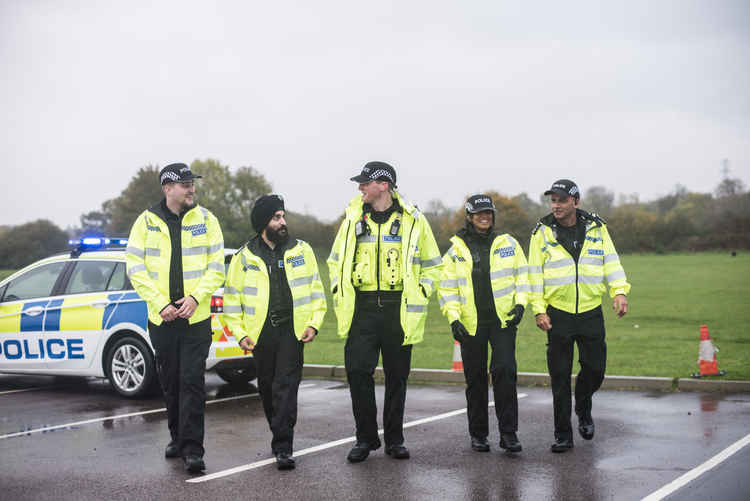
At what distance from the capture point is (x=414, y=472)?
19.7 ft

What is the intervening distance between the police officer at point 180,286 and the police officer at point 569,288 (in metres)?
2.53

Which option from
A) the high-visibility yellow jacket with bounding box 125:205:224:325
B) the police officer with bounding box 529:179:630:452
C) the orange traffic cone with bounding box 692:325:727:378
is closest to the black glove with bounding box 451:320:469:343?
the police officer with bounding box 529:179:630:452

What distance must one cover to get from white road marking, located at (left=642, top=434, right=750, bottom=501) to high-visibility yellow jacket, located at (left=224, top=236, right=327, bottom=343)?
2573mm

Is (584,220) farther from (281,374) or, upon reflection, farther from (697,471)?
(281,374)

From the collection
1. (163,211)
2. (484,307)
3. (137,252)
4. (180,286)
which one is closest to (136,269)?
(137,252)

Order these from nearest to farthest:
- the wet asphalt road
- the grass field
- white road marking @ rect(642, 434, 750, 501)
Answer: white road marking @ rect(642, 434, 750, 501) < the wet asphalt road < the grass field

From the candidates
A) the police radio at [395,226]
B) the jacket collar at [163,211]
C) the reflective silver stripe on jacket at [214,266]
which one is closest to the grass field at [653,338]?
the police radio at [395,226]

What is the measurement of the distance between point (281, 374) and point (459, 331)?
1.43m

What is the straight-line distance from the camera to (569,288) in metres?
6.66

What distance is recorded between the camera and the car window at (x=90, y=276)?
9.95 m

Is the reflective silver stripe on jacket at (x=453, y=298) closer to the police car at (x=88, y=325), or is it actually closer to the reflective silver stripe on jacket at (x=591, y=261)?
the reflective silver stripe on jacket at (x=591, y=261)

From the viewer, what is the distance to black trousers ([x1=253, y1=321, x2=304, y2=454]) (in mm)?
6234

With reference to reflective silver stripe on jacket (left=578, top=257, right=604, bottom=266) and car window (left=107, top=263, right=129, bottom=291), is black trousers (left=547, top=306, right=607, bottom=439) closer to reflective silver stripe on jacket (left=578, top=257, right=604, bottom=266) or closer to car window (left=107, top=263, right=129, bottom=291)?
reflective silver stripe on jacket (left=578, top=257, right=604, bottom=266)

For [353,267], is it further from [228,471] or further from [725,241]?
[725,241]
